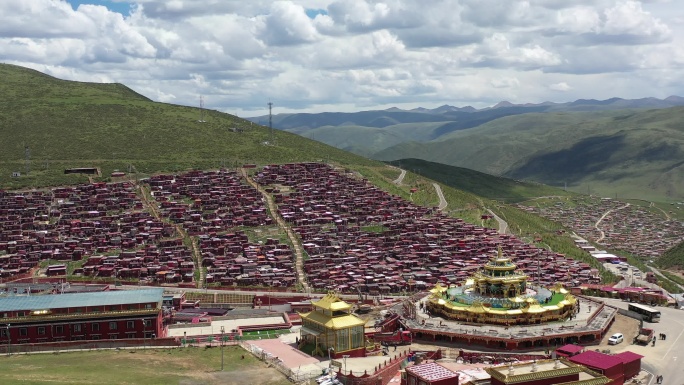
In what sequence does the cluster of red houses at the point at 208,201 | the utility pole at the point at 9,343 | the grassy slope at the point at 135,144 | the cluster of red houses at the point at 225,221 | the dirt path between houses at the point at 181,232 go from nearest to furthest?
the utility pole at the point at 9,343
the cluster of red houses at the point at 225,221
the dirt path between houses at the point at 181,232
the cluster of red houses at the point at 208,201
the grassy slope at the point at 135,144

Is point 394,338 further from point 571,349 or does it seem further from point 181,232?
point 181,232

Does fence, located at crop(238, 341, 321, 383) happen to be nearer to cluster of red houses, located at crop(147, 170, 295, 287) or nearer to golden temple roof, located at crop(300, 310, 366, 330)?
golden temple roof, located at crop(300, 310, 366, 330)

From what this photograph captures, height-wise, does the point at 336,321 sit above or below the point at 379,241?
below

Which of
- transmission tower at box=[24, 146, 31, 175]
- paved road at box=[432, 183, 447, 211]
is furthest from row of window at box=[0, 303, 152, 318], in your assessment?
transmission tower at box=[24, 146, 31, 175]

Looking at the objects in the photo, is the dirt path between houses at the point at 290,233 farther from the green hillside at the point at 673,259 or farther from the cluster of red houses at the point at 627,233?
the cluster of red houses at the point at 627,233

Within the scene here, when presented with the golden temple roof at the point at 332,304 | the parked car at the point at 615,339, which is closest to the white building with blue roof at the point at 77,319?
the golden temple roof at the point at 332,304

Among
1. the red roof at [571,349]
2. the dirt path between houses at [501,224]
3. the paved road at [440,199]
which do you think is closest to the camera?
the red roof at [571,349]

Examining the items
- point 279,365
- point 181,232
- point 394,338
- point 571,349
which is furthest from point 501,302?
point 181,232
